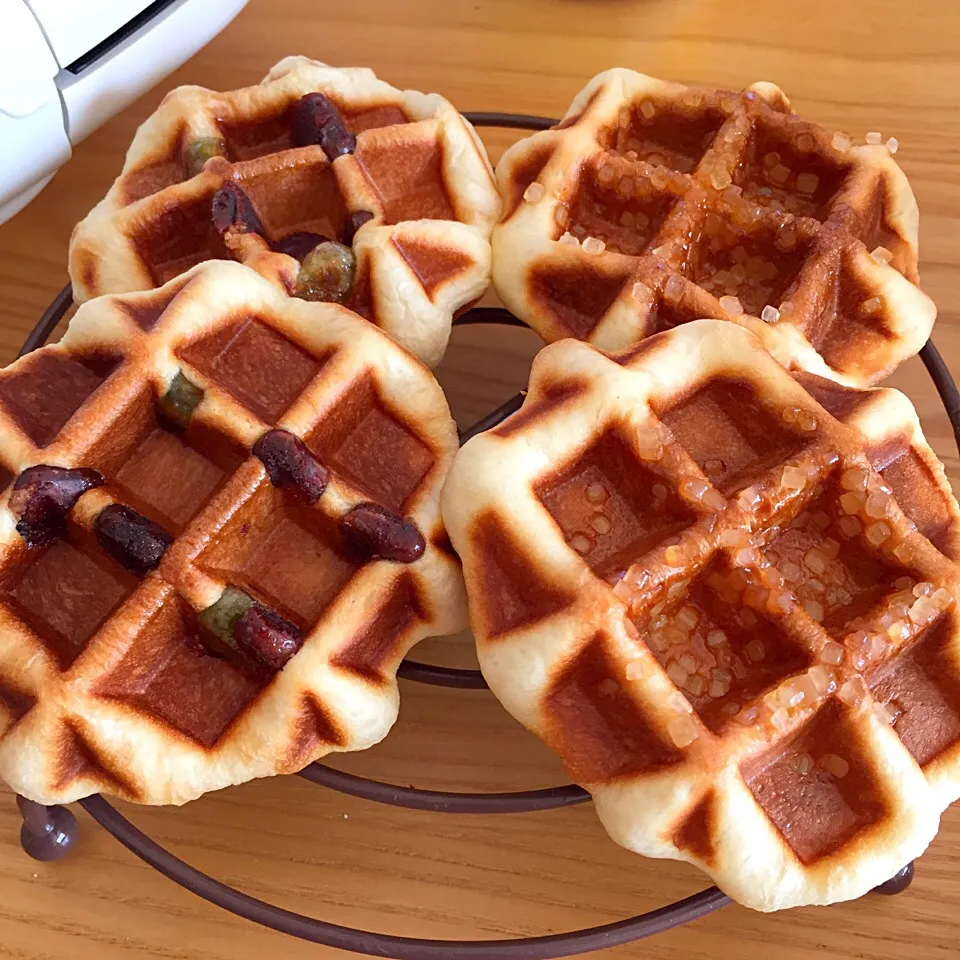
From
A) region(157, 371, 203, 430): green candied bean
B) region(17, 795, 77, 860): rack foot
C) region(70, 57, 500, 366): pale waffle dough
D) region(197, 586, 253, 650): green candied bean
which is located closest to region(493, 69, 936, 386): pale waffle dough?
region(70, 57, 500, 366): pale waffle dough

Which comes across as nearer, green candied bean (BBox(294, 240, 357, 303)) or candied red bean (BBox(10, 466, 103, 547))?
candied red bean (BBox(10, 466, 103, 547))

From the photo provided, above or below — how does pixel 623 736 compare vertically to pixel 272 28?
below

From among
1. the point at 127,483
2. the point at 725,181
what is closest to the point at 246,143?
the point at 127,483

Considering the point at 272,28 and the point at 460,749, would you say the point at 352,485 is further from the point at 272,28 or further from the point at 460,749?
the point at 272,28

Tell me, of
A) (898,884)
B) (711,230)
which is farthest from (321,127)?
(898,884)

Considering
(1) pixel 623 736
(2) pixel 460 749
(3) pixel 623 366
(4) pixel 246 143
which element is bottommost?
(2) pixel 460 749

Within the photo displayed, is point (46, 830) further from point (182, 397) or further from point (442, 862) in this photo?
point (182, 397)

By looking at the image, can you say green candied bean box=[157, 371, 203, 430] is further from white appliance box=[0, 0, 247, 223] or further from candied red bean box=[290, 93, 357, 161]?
white appliance box=[0, 0, 247, 223]
